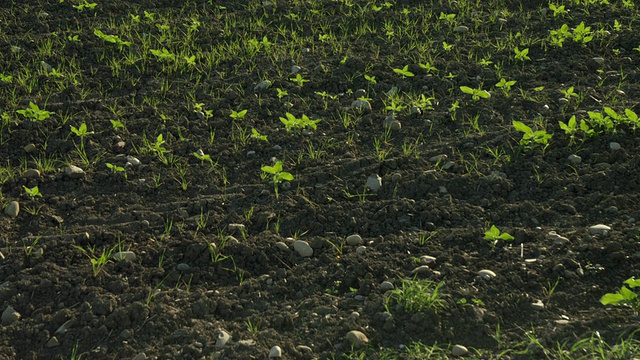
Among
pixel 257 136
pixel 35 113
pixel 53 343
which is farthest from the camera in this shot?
pixel 35 113

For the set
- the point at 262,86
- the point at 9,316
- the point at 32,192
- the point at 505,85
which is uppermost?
the point at 505,85

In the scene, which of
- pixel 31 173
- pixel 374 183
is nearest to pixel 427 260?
pixel 374 183

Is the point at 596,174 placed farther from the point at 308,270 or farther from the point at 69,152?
the point at 69,152

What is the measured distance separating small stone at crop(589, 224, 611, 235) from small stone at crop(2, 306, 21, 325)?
2476 millimetres

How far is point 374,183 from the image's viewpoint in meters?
3.74

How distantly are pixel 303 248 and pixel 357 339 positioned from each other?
2.19 ft

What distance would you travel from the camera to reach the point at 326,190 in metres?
3.72

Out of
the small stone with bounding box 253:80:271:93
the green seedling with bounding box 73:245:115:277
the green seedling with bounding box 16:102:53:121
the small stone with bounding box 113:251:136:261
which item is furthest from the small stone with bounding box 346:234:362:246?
the green seedling with bounding box 16:102:53:121

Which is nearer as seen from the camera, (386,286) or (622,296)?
(622,296)

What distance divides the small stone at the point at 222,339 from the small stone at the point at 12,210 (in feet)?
4.76

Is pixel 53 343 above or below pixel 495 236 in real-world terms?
below

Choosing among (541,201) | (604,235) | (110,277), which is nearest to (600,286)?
(604,235)

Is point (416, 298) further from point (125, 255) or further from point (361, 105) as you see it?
point (361, 105)

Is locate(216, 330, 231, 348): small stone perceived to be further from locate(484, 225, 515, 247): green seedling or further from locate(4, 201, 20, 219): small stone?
locate(4, 201, 20, 219): small stone
